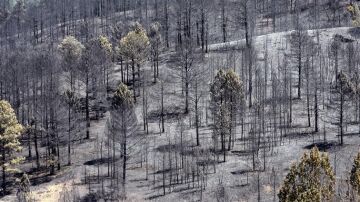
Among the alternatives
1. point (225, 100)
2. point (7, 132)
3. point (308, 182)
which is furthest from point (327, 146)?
point (7, 132)

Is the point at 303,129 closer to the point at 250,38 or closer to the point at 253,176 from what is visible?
the point at 253,176

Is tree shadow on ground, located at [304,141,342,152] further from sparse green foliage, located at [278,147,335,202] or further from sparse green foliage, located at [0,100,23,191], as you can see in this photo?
sparse green foliage, located at [0,100,23,191]

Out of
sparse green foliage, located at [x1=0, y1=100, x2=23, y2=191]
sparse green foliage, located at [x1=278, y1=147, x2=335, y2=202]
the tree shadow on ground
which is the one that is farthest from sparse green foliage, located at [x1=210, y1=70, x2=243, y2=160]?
sparse green foliage, located at [x1=278, y1=147, x2=335, y2=202]

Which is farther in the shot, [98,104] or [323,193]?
[98,104]

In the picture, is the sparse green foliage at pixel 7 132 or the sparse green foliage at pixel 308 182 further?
the sparse green foliage at pixel 7 132

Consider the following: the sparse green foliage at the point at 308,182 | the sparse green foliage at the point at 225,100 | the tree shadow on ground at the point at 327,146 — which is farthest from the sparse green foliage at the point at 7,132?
the sparse green foliage at the point at 308,182

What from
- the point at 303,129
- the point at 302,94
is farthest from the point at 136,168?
the point at 302,94

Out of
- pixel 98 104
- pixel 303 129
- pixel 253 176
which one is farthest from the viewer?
pixel 98 104

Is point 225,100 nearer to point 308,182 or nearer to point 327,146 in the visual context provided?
point 327,146

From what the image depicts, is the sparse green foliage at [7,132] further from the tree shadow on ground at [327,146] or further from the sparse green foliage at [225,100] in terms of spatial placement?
the tree shadow on ground at [327,146]
